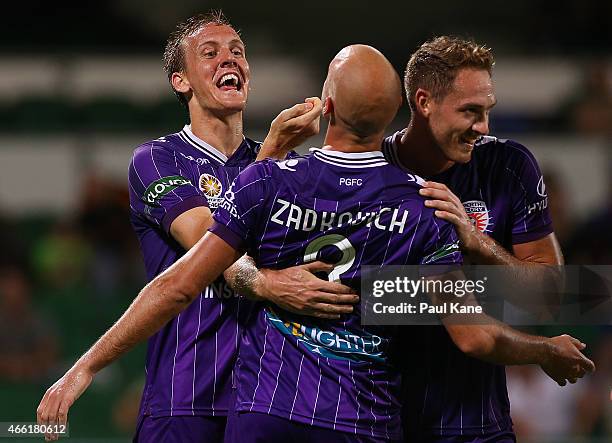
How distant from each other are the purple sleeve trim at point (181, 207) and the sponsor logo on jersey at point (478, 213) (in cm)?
100

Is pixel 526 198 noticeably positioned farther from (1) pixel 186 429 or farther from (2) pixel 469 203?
(1) pixel 186 429

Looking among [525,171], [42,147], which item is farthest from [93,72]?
[525,171]

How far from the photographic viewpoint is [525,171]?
12.6 feet

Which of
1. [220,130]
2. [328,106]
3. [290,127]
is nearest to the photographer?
[328,106]

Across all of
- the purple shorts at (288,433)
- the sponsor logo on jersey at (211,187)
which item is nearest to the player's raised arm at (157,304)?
the purple shorts at (288,433)

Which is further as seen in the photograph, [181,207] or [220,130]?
[220,130]

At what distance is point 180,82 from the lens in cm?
443

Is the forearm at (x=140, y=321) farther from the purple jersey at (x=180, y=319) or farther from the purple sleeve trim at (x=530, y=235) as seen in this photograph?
the purple sleeve trim at (x=530, y=235)

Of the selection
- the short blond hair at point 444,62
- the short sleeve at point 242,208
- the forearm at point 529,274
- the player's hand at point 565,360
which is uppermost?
the short blond hair at point 444,62

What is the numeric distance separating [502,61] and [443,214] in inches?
350

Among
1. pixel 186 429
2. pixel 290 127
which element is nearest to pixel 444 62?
pixel 290 127

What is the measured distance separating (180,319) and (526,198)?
1420mm

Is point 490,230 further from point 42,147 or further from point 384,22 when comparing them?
point 384,22

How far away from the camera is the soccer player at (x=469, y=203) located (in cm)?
370
